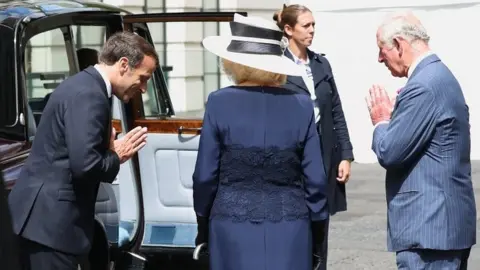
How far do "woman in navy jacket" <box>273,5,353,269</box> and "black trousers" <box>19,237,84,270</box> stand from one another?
7.25 feet

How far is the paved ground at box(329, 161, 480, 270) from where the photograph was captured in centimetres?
863

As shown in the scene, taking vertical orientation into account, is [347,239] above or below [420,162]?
below

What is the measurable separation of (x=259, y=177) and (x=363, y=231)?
17.6 feet

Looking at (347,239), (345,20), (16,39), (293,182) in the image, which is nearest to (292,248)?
(293,182)

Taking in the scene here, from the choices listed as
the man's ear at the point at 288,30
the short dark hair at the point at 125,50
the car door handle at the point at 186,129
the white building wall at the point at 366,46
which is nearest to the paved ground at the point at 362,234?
the white building wall at the point at 366,46

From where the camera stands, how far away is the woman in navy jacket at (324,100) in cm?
668

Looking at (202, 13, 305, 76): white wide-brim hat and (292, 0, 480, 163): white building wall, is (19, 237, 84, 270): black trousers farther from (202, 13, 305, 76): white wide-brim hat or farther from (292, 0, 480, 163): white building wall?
(292, 0, 480, 163): white building wall

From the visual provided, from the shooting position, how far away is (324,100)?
22.0 ft

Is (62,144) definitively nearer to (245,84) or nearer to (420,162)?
(245,84)

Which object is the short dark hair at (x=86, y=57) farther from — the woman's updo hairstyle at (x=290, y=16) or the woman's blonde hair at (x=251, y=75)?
the woman's blonde hair at (x=251, y=75)

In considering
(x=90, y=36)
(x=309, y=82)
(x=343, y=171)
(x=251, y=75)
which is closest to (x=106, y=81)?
(x=251, y=75)

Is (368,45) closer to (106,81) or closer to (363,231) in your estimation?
(363,231)

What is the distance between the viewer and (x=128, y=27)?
7.16 meters

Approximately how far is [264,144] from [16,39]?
203cm
